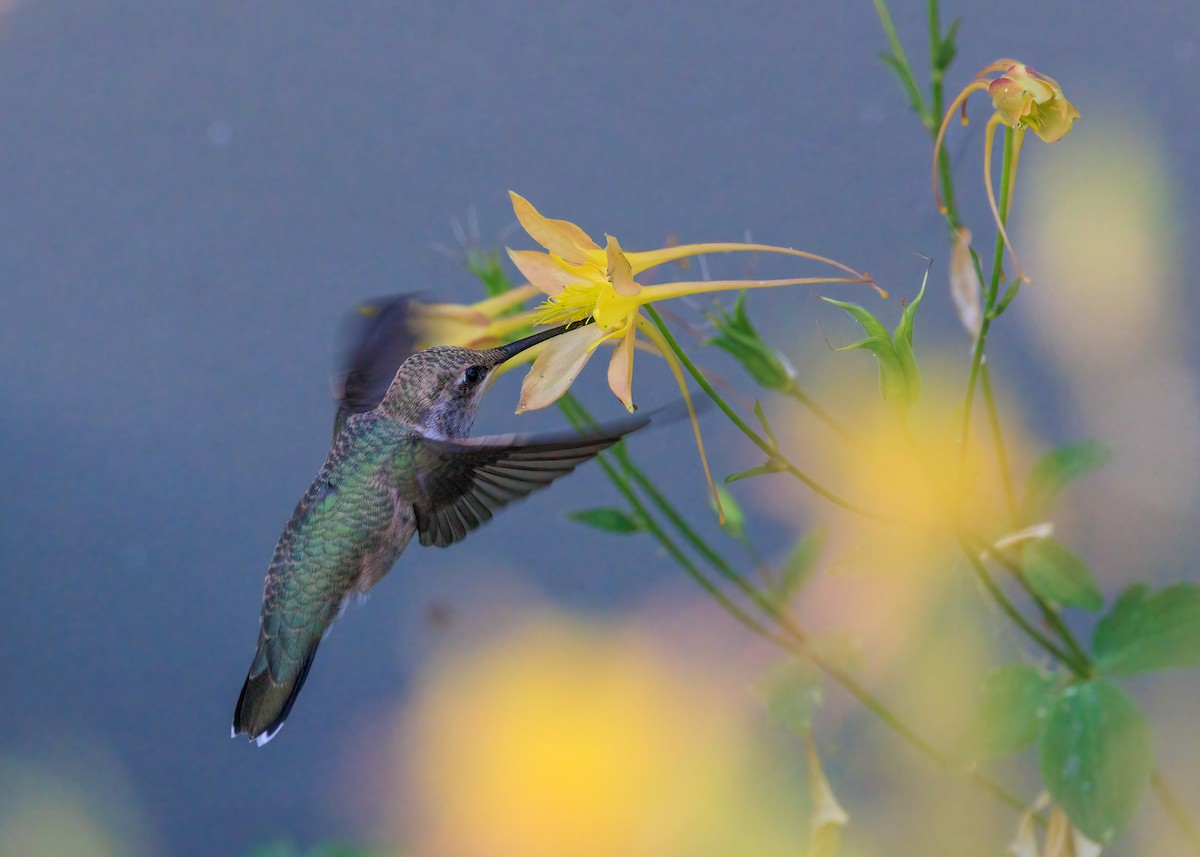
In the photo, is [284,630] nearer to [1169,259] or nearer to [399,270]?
[399,270]

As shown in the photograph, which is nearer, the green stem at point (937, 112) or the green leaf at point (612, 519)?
the green stem at point (937, 112)

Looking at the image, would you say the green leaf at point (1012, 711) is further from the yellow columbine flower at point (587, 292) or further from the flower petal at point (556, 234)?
the flower petal at point (556, 234)

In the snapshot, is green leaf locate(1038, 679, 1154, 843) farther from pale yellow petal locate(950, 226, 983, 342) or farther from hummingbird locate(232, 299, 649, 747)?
hummingbird locate(232, 299, 649, 747)

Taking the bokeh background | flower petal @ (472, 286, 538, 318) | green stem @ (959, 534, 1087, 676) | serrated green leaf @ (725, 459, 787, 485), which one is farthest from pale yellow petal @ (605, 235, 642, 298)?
the bokeh background

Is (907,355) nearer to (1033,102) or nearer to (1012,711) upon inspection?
(1033,102)

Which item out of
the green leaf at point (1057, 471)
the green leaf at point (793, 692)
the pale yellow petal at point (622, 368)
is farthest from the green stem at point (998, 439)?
the pale yellow petal at point (622, 368)

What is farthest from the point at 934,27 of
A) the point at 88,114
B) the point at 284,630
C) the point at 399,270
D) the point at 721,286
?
the point at 88,114

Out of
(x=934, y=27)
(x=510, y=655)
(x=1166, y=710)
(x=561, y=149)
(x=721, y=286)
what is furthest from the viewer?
(x=510, y=655)

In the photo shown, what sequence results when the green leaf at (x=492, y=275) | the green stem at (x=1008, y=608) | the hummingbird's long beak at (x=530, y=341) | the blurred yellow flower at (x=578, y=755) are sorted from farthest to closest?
the blurred yellow flower at (x=578, y=755)
the green leaf at (x=492, y=275)
the green stem at (x=1008, y=608)
the hummingbird's long beak at (x=530, y=341)
